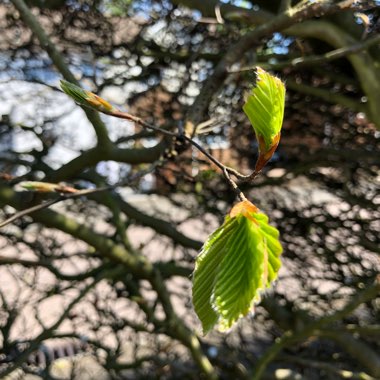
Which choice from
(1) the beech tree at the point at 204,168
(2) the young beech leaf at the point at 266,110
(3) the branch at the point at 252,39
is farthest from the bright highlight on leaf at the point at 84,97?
(1) the beech tree at the point at 204,168

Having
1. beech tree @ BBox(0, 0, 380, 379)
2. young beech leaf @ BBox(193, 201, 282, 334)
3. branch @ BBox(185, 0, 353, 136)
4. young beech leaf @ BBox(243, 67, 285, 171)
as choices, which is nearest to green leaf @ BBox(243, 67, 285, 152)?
young beech leaf @ BBox(243, 67, 285, 171)

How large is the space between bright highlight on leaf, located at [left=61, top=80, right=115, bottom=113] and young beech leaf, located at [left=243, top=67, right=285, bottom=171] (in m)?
0.29

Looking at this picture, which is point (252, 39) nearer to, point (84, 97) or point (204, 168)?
point (84, 97)

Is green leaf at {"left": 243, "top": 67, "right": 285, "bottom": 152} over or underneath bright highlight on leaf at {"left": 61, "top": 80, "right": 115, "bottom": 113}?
underneath

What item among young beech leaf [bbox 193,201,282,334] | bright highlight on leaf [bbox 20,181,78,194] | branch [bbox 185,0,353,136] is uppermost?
branch [bbox 185,0,353,136]

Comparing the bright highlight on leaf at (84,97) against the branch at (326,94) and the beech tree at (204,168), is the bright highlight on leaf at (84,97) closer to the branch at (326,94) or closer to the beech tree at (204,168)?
the beech tree at (204,168)

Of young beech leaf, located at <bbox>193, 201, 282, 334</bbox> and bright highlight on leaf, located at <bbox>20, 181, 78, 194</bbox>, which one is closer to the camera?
young beech leaf, located at <bbox>193, 201, 282, 334</bbox>

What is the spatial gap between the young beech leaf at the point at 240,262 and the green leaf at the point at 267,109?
13cm

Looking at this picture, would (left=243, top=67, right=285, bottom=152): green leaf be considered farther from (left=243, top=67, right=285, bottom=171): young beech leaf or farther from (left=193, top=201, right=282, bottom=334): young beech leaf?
(left=193, top=201, right=282, bottom=334): young beech leaf

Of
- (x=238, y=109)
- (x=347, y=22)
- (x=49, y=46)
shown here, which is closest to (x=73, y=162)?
(x=49, y=46)

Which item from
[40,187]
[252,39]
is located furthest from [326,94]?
[40,187]

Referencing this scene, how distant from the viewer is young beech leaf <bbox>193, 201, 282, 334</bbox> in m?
0.74

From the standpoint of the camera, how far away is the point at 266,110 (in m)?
0.84

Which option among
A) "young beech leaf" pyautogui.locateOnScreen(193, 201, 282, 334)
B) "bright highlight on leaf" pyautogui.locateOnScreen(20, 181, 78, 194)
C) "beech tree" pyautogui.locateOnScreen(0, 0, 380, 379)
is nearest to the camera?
"young beech leaf" pyautogui.locateOnScreen(193, 201, 282, 334)
